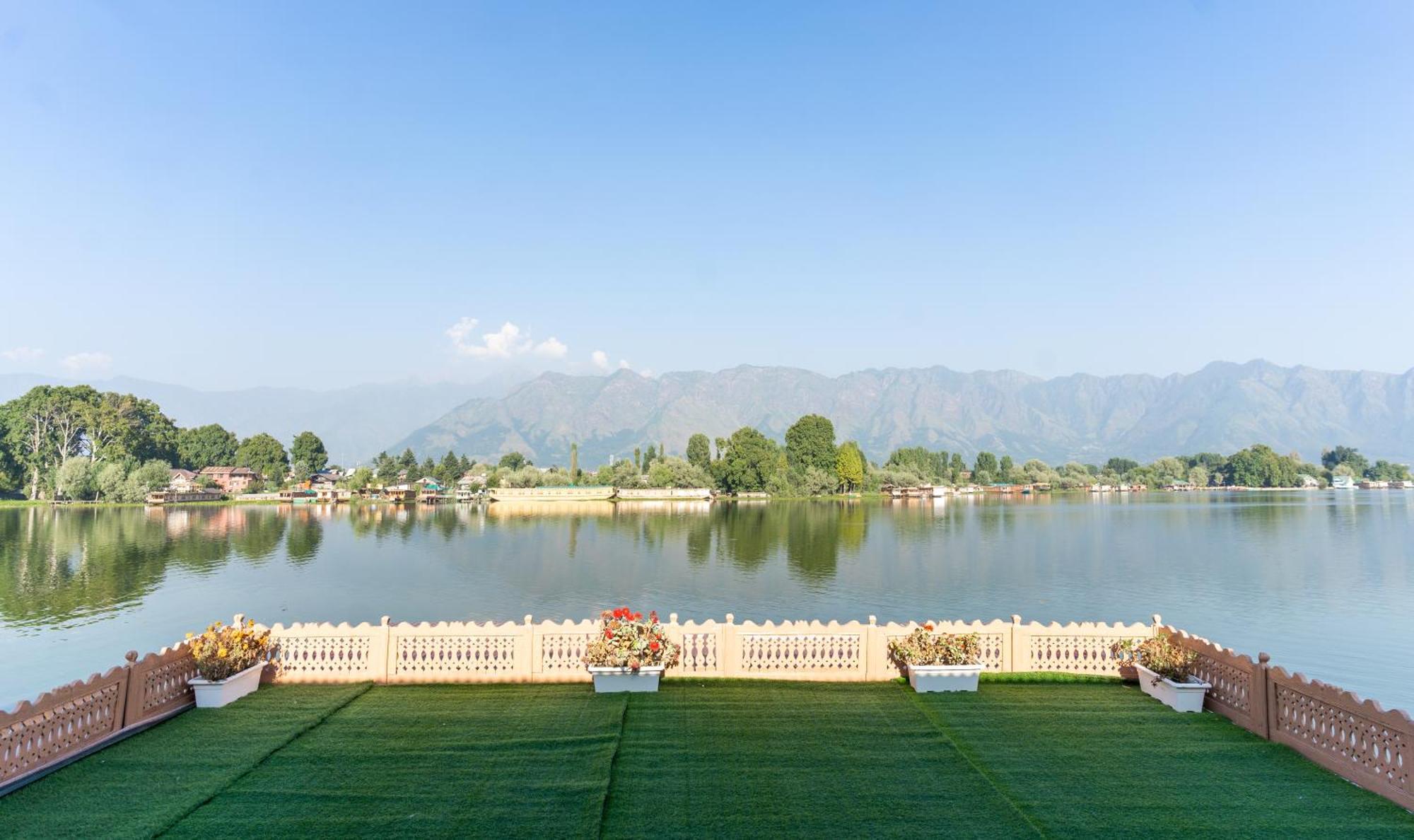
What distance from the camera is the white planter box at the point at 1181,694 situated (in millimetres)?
10516

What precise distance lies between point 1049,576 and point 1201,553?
1575cm

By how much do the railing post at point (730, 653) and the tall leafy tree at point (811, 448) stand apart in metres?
104

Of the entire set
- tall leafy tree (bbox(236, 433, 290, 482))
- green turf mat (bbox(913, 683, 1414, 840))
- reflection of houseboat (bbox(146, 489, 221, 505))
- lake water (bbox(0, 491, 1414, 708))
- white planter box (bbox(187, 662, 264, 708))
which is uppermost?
tall leafy tree (bbox(236, 433, 290, 482))

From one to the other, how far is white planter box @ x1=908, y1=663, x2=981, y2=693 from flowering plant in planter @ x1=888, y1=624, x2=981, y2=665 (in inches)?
5.0

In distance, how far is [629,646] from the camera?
1130cm

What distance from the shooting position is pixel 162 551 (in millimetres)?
43094

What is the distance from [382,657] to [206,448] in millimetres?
137227

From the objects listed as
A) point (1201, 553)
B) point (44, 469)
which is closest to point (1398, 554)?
point (1201, 553)

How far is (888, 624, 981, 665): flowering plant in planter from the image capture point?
1151cm

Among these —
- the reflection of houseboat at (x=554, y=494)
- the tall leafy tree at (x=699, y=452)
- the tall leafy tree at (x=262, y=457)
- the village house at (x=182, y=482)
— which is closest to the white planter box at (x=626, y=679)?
the reflection of houseboat at (x=554, y=494)

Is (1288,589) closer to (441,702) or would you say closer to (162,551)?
(441,702)

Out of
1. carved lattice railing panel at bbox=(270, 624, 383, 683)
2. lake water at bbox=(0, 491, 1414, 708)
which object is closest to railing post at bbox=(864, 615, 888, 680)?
carved lattice railing panel at bbox=(270, 624, 383, 683)

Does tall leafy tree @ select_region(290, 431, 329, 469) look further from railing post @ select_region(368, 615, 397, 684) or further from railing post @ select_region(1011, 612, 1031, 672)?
railing post @ select_region(1011, 612, 1031, 672)

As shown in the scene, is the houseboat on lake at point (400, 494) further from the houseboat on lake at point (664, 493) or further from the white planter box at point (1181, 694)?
the white planter box at point (1181, 694)
